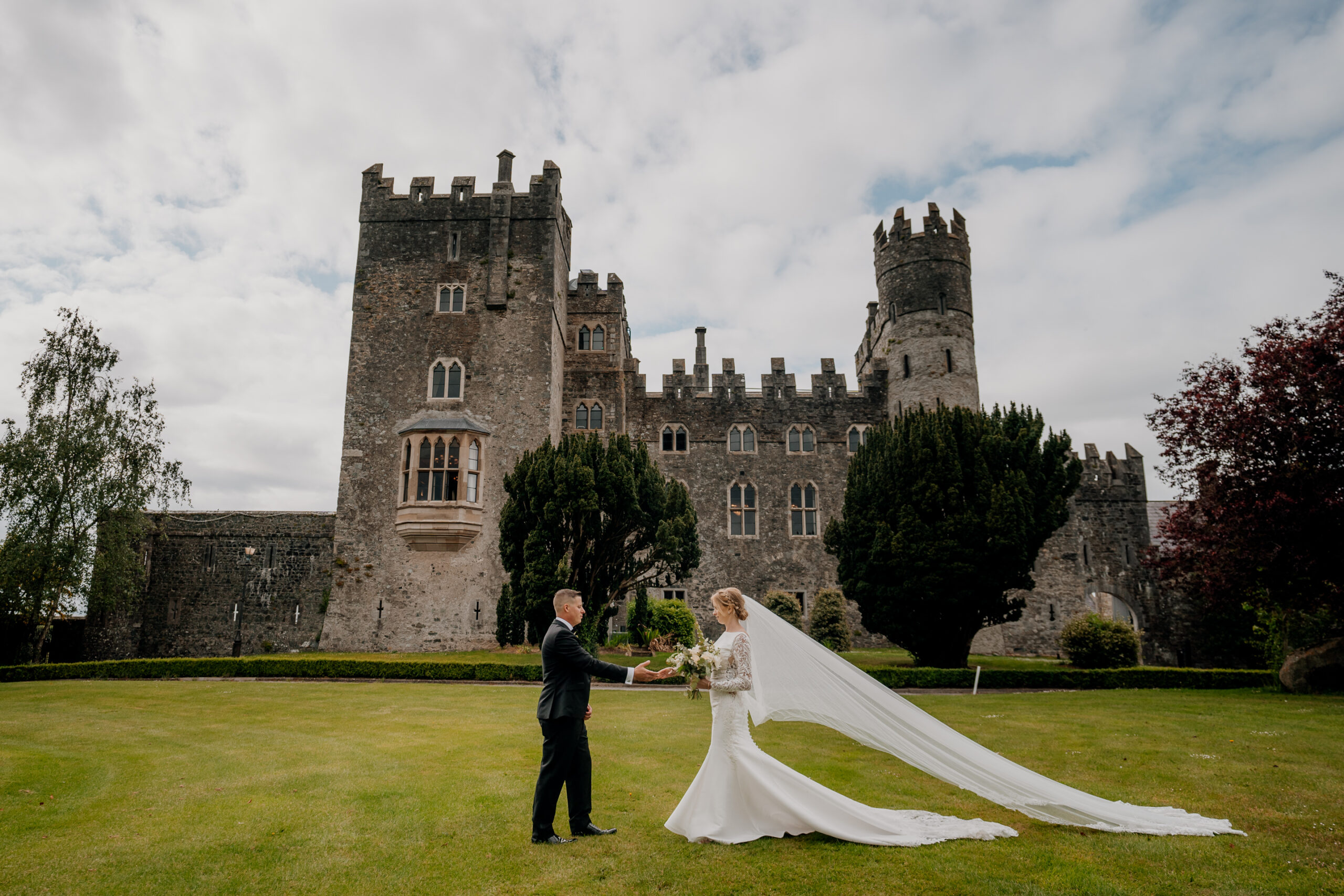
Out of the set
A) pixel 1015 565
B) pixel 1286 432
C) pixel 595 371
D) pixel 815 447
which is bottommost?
pixel 1015 565

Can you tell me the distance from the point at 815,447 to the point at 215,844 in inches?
1192

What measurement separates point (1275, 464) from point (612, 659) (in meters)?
18.3

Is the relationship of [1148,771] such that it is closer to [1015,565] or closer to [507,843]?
[507,843]

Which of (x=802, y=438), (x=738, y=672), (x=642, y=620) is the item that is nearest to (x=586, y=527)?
(x=642, y=620)

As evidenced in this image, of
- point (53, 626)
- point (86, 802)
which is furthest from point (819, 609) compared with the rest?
point (53, 626)

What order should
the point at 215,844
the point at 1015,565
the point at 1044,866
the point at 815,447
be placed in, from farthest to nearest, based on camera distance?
the point at 815,447 < the point at 1015,565 < the point at 215,844 < the point at 1044,866

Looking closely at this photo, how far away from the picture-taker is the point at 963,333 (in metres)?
31.9

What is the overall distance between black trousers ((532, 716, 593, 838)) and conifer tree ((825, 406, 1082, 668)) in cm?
1762

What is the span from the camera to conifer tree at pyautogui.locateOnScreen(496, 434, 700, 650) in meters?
21.8

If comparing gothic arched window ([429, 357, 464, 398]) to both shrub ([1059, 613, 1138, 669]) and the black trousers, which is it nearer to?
shrub ([1059, 613, 1138, 669])

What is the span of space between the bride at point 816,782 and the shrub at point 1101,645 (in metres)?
18.4

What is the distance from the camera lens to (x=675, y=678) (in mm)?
20016

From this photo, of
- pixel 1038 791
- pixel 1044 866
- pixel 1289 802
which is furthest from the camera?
pixel 1289 802

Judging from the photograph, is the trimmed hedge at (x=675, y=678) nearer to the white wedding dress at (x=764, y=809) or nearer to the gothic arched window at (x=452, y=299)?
the white wedding dress at (x=764, y=809)
